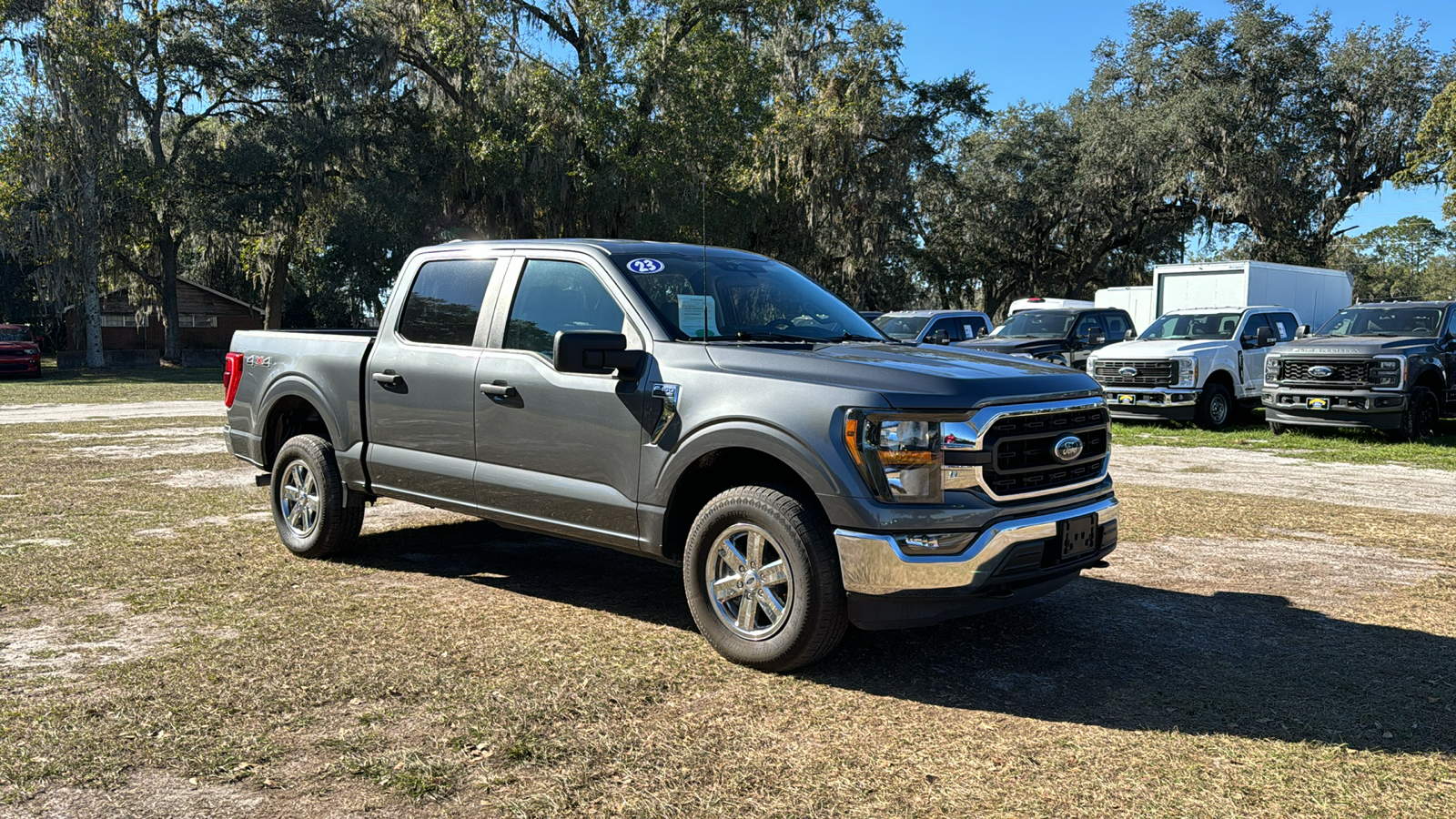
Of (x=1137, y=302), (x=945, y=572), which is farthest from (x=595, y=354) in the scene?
(x=1137, y=302)

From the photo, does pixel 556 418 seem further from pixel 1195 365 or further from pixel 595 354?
pixel 1195 365

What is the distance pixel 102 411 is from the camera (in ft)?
62.4

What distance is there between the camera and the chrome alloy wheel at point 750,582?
15.0 feet

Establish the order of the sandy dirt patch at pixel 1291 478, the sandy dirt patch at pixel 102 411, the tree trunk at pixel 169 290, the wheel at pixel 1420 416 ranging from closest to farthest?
the sandy dirt patch at pixel 1291 478 < the wheel at pixel 1420 416 < the sandy dirt patch at pixel 102 411 < the tree trunk at pixel 169 290

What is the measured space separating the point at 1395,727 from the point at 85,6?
4053 cm

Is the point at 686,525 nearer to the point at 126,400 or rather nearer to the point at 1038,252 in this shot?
Answer: the point at 126,400

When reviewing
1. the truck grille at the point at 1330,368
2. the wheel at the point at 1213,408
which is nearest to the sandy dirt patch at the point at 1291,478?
the truck grille at the point at 1330,368

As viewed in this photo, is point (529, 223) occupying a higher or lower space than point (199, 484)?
higher

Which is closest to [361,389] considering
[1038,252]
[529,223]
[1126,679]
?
[1126,679]

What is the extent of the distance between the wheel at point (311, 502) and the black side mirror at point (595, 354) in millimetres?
2404

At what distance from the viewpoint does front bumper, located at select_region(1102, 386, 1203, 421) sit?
16.4m

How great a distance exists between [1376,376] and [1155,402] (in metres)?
3.17

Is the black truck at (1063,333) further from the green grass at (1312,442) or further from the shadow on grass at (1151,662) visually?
the shadow on grass at (1151,662)

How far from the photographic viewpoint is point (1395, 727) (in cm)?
409
